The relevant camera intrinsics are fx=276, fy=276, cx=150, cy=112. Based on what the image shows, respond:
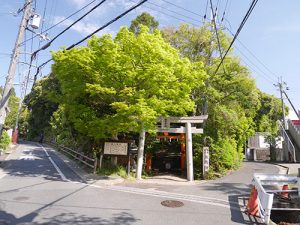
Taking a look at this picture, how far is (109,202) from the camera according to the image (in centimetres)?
955

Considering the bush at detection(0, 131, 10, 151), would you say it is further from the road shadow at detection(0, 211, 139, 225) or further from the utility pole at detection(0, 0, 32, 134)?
the road shadow at detection(0, 211, 139, 225)

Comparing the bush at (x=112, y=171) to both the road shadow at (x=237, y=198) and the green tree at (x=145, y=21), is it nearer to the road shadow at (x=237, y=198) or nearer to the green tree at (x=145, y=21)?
the road shadow at (x=237, y=198)

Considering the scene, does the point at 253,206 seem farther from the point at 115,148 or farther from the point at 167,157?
the point at 167,157

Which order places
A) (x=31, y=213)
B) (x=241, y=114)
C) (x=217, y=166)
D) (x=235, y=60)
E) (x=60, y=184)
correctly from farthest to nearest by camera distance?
1. (x=241, y=114)
2. (x=235, y=60)
3. (x=217, y=166)
4. (x=60, y=184)
5. (x=31, y=213)

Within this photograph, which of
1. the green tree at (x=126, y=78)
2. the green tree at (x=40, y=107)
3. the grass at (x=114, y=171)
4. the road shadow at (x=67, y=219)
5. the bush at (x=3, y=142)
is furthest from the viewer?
the green tree at (x=40, y=107)

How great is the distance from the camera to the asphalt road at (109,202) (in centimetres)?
775

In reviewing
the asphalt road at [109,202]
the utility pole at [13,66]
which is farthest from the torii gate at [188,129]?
the utility pole at [13,66]

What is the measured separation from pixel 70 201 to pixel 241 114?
18.3 metres

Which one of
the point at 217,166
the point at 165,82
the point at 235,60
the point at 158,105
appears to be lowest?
the point at 217,166


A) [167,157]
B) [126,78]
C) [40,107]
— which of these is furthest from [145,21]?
[40,107]

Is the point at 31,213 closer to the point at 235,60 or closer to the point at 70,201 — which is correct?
the point at 70,201

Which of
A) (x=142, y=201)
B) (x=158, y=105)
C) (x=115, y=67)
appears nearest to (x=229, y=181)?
(x=158, y=105)

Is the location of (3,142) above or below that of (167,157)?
above

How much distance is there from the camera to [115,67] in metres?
13.3
